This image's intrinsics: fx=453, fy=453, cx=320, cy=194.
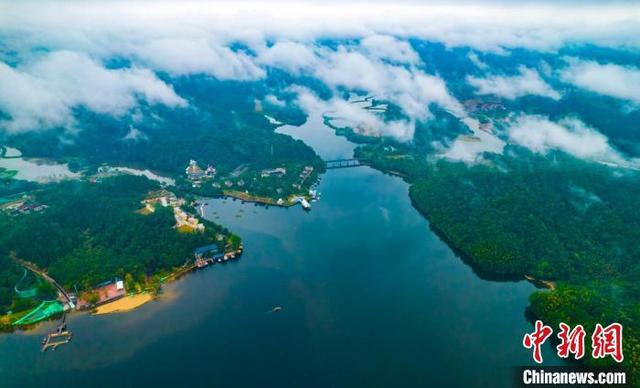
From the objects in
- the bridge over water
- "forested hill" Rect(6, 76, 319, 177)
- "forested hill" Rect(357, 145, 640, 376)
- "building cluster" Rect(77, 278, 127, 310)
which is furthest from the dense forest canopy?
the bridge over water

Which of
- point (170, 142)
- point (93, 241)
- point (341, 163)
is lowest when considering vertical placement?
point (341, 163)

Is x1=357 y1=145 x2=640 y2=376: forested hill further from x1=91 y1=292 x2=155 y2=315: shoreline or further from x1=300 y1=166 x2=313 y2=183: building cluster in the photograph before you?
x1=91 y1=292 x2=155 y2=315: shoreline

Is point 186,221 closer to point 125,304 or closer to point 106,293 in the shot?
point 106,293

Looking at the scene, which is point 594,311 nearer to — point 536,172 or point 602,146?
point 536,172

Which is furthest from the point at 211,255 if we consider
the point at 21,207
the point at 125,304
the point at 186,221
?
the point at 21,207

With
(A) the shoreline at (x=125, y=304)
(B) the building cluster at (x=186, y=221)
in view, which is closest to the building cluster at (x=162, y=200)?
(B) the building cluster at (x=186, y=221)

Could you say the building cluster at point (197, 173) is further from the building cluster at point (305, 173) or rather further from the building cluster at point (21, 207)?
the building cluster at point (21, 207)

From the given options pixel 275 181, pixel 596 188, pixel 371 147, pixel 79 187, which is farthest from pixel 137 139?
pixel 596 188
